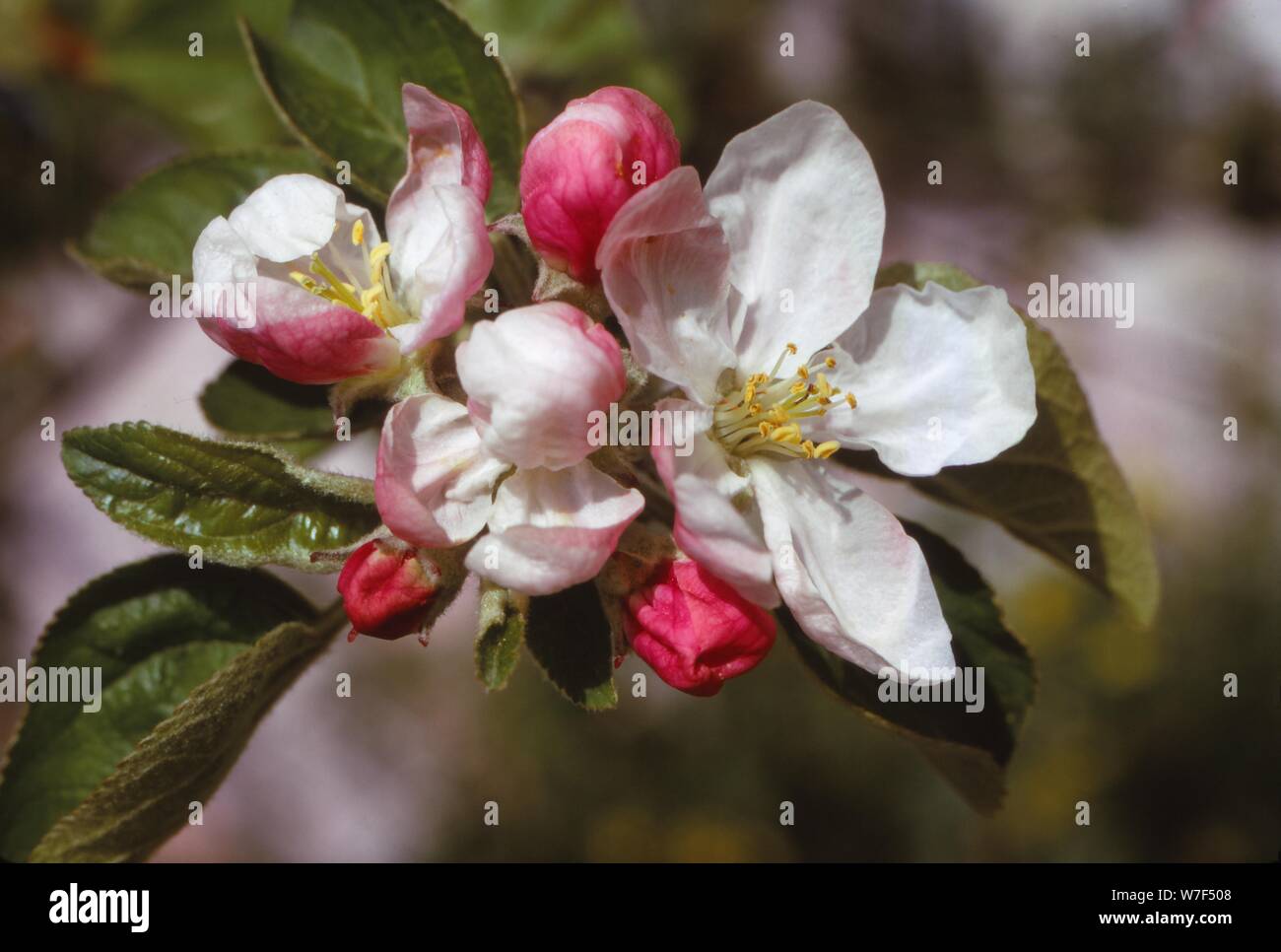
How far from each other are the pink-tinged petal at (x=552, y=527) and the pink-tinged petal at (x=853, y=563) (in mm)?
170

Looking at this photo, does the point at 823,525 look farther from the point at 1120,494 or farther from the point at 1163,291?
the point at 1163,291

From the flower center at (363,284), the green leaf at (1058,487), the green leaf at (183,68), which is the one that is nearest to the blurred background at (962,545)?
the green leaf at (183,68)

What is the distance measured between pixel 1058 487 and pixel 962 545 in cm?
236

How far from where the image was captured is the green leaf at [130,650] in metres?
1.33

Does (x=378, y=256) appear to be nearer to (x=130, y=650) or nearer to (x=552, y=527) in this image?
(x=552, y=527)

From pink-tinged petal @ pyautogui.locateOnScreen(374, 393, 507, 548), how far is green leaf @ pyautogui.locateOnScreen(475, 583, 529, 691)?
67mm

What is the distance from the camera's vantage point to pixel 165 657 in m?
1.39

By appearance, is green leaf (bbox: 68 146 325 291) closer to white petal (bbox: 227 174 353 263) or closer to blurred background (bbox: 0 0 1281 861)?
white petal (bbox: 227 174 353 263)

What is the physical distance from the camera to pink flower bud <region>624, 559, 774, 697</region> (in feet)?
3.46

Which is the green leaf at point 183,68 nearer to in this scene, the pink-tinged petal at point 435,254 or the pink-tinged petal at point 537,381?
the pink-tinged petal at point 435,254

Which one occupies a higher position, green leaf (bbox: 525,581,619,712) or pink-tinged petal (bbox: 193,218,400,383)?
pink-tinged petal (bbox: 193,218,400,383)

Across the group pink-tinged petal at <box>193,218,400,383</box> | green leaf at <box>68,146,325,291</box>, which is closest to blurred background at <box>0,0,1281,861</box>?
green leaf at <box>68,146,325,291</box>

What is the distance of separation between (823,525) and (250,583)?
687 mm
